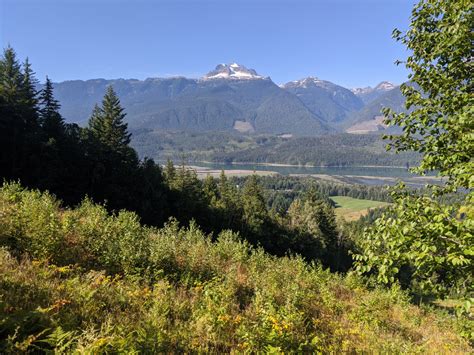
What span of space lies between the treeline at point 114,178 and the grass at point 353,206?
3335 inches

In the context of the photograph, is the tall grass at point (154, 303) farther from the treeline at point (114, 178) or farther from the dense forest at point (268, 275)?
the treeline at point (114, 178)

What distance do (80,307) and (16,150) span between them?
3868 cm

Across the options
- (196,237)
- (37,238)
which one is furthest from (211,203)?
(37,238)

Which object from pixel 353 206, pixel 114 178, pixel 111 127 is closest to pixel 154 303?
pixel 114 178

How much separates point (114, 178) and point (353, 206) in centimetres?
14624

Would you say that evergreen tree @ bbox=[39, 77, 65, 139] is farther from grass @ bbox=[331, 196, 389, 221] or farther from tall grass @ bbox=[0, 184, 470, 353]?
grass @ bbox=[331, 196, 389, 221]

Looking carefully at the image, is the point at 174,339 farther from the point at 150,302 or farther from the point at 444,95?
the point at 444,95

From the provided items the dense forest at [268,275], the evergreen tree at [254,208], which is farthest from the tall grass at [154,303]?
the evergreen tree at [254,208]

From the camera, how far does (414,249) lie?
196 inches

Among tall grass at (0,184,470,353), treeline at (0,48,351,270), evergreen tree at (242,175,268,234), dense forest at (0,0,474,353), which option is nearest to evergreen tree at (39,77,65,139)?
treeline at (0,48,351,270)

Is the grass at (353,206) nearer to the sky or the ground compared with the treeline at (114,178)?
nearer to the ground

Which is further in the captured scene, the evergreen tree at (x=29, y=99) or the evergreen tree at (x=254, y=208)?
the evergreen tree at (x=254, y=208)

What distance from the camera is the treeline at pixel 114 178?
35.9 metres

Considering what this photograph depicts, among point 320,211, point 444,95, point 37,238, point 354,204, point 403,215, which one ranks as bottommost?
point 354,204
